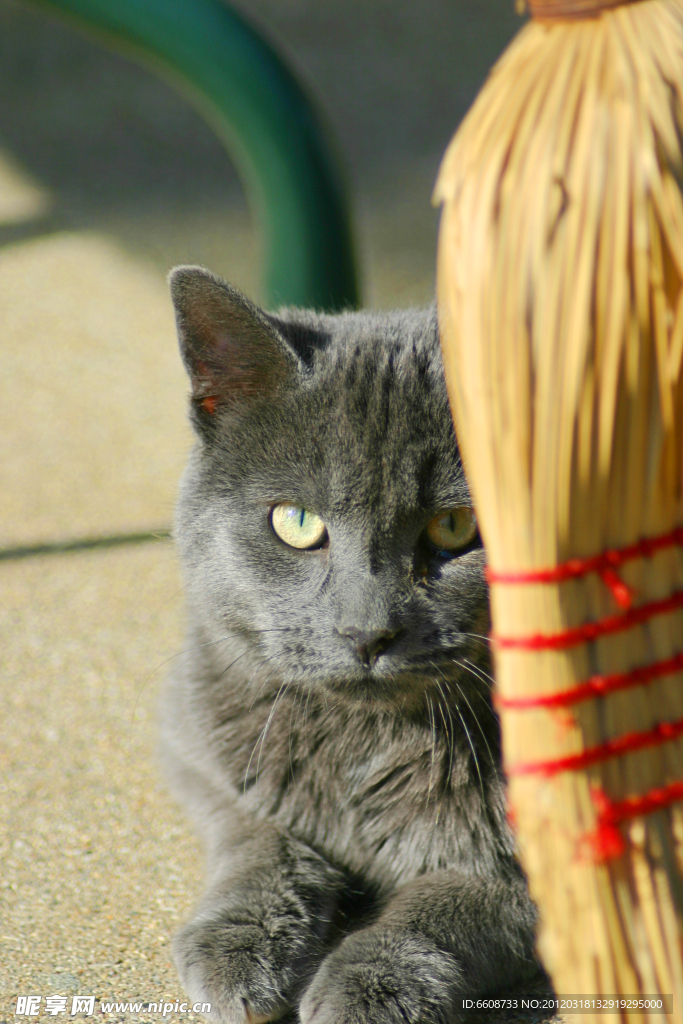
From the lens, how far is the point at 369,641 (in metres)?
1.05

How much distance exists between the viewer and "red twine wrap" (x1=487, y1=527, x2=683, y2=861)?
2.28 feet

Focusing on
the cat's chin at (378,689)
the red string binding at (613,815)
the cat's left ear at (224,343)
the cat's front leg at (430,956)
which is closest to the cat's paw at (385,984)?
the cat's front leg at (430,956)

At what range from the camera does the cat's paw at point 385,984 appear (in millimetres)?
1019

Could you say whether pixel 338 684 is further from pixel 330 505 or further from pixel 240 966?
pixel 240 966

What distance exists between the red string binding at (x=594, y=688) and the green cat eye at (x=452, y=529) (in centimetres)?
43

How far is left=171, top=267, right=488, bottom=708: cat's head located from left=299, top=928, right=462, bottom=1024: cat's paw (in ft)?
0.91

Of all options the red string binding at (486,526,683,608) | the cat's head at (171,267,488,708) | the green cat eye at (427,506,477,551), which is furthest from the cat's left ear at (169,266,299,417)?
the red string binding at (486,526,683,608)

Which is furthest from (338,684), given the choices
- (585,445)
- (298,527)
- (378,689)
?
(585,445)

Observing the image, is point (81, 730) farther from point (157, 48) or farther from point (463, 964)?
point (157, 48)

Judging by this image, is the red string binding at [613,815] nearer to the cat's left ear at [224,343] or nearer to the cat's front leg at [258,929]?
the cat's front leg at [258,929]

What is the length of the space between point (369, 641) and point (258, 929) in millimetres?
387

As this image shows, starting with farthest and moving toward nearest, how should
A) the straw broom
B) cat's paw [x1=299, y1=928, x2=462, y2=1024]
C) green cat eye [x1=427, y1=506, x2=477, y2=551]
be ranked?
green cat eye [x1=427, y1=506, x2=477, y2=551]
cat's paw [x1=299, y1=928, x2=462, y2=1024]
the straw broom

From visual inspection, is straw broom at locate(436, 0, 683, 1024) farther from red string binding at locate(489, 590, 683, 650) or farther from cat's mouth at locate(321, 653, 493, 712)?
cat's mouth at locate(321, 653, 493, 712)

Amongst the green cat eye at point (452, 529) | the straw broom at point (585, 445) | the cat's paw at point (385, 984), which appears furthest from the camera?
the green cat eye at point (452, 529)
